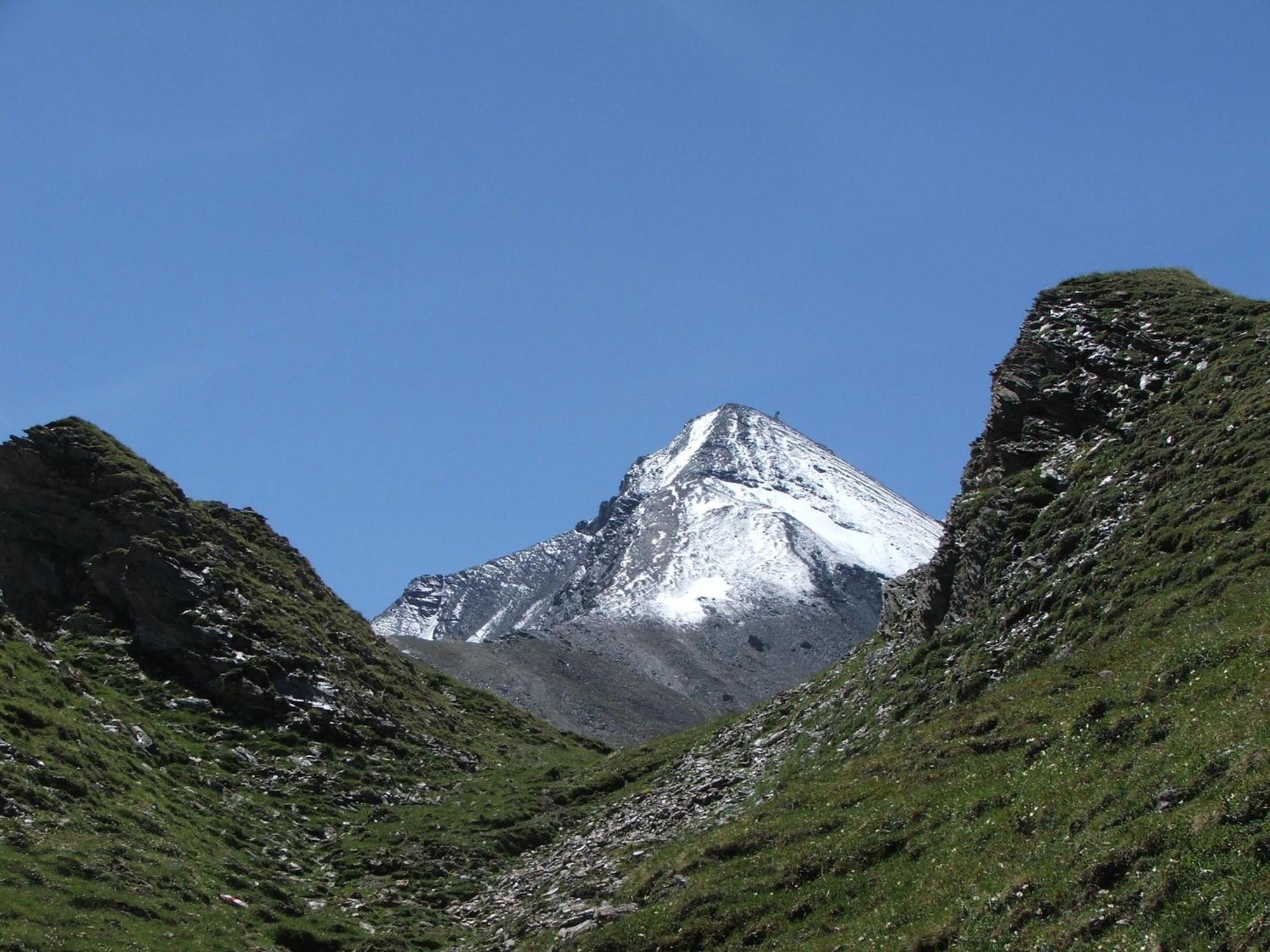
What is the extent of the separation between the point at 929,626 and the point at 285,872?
25734 mm

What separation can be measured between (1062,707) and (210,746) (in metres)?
40.1

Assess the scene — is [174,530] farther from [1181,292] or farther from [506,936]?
[1181,292]

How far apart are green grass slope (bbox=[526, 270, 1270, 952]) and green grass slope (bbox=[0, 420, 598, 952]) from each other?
1181cm

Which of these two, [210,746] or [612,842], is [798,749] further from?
[210,746]

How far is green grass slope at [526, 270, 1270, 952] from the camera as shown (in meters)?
18.7

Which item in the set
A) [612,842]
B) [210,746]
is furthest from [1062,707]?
[210,746]

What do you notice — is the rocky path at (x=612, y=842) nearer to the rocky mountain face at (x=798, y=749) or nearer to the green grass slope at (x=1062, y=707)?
the rocky mountain face at (x=798, y=749)

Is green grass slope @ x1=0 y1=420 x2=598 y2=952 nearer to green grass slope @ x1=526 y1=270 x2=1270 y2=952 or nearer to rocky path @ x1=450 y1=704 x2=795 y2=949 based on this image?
rocky path @ x1=450 y1=704 x2=795 y2=949

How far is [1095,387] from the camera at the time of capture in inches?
1804

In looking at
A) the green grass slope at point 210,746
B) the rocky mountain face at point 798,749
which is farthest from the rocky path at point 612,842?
the green grass slope at point 210,746

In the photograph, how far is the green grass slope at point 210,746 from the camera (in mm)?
34844

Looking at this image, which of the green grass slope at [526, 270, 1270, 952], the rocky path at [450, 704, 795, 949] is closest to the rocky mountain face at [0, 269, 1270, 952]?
the green grass slope at [526, 270, 1270, 952]

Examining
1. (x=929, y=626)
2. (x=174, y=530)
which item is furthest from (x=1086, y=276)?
(x=174, y=530)

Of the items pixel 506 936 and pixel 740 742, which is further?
pixel 740 742
